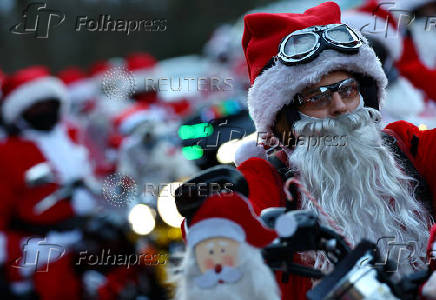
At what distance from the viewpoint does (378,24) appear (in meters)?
5.25

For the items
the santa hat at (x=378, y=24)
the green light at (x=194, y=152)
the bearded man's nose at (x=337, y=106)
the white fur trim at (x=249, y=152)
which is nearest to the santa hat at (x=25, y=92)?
the green light at (x=194, y=152)

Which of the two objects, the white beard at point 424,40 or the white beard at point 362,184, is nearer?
the white beard at point 362,184

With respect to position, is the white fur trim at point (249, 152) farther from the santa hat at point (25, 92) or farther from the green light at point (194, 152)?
the santa hat at point (25, 92)

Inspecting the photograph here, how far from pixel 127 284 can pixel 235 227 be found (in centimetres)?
365

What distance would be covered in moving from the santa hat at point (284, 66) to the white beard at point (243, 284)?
105 centimetres

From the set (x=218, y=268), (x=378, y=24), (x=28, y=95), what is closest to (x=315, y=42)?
(x=218, y=268)

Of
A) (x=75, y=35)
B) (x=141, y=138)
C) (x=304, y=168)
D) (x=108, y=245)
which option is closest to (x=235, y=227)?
(x=304, y=168)

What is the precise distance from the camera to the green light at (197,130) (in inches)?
176

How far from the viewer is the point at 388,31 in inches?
204

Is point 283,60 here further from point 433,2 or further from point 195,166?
point 433,2

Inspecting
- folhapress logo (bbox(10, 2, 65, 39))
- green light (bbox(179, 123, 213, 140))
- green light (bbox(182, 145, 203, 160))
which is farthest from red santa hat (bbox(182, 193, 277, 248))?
green light (bbox(182, 145, 203, 160))

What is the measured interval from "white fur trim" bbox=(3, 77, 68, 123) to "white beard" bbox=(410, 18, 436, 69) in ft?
11.2

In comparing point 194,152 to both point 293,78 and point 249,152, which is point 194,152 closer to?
point 249,152

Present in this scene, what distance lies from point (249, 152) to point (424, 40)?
344 cm
